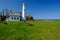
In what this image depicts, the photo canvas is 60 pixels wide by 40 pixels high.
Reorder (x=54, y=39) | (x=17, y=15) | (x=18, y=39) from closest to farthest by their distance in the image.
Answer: (x=18, y=39) < (x=54, y=39) < (x=17, y=15)

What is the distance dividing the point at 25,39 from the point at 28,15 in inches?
1943

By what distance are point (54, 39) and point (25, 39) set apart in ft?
12.9

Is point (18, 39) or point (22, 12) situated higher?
point (22, 12)

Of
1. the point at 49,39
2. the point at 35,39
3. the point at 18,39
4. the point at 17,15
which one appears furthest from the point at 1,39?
the point at 17,15

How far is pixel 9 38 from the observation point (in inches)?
733

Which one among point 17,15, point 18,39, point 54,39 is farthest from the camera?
point 17,15

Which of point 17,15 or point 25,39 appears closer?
point 25,39

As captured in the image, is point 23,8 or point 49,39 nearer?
point 49,39

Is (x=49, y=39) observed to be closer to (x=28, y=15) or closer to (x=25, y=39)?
(x=25, y=39)

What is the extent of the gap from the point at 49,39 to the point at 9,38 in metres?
5.10

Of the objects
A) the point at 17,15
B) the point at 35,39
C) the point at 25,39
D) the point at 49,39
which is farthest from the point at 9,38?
the point at 17,15

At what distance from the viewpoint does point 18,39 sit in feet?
59.0

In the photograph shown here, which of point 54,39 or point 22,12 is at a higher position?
point 22,12

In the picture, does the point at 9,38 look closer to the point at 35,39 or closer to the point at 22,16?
the point at 35,39
